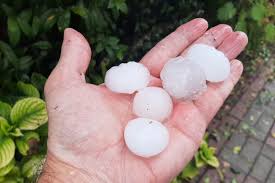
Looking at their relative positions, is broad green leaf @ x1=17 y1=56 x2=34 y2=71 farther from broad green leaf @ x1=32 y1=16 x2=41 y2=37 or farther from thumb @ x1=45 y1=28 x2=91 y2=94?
thumb @ x1=45 y1=28 x2=91 y2=94

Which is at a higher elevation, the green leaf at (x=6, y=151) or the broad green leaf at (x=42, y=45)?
the broad green leaf at (x=42, y=45)

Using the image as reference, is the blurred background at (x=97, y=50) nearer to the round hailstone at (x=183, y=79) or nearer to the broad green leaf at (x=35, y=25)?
the broad green leaf at (x=35, y=25)

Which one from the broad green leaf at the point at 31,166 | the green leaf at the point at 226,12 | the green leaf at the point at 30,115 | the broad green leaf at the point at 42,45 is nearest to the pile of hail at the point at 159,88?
the green leaf at the point at 30,115

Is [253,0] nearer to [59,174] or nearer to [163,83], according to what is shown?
[163,83]

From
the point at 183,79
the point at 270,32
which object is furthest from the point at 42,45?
the point at 270,32

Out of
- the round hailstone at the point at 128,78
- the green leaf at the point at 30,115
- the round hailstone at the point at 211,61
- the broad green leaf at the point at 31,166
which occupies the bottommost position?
the broad green leaf at the point at 31,166

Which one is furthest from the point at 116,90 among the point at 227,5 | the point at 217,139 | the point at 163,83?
the point at 217,139

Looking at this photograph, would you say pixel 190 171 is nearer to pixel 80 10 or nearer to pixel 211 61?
pixel 211 61
